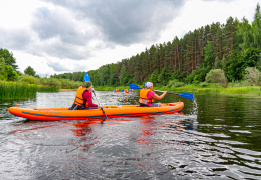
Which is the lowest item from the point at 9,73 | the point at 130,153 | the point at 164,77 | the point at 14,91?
the point at 130,153

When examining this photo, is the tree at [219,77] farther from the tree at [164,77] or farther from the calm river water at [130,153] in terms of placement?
the tree at [164,77]

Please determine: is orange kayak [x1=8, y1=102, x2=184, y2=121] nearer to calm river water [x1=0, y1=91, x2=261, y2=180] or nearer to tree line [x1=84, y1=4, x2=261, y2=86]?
calm river water [x1=0, y1=91, x2=261, y2=180]

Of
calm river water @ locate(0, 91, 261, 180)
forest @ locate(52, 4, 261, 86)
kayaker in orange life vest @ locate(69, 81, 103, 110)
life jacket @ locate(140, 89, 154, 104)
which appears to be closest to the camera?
calm river water @ locate(0, 91, 261, 180)

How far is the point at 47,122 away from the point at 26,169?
388 cm

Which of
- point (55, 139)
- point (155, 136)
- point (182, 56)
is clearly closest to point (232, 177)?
point (155, 136)

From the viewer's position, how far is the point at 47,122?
20.8ft

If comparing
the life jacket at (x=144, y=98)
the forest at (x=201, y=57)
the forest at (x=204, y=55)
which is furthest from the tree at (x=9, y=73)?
the forest at (x=204, y=55)

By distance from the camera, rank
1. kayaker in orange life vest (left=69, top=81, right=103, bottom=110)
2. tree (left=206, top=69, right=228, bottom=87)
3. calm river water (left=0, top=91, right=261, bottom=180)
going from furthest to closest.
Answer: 1. tree (left=206, top=69, right=228, bottom=87)
2. kayaker in orange life vest (left=69, top=81, right=103, bottom=110)
3. calm river water (left=0, top=91, right=261, bottom=180)

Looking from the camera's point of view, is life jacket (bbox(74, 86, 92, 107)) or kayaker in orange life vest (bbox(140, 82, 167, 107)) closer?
life jacket (bbox(74, 86, 92, 107))

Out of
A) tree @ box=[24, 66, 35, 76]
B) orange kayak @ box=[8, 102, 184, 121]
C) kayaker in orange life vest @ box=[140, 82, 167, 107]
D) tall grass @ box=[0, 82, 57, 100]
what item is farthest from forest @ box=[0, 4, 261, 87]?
orange kayak @ box=[8, 102, 184, 121]

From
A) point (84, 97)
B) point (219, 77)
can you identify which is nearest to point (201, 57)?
point (219, 77)

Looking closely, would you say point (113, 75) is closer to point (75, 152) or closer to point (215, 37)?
point (215, 37)

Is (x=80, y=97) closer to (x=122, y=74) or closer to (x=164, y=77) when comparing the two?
Result: (x=164, y=77)

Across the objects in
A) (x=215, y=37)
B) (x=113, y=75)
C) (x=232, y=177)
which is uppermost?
(x=215, y=37)
